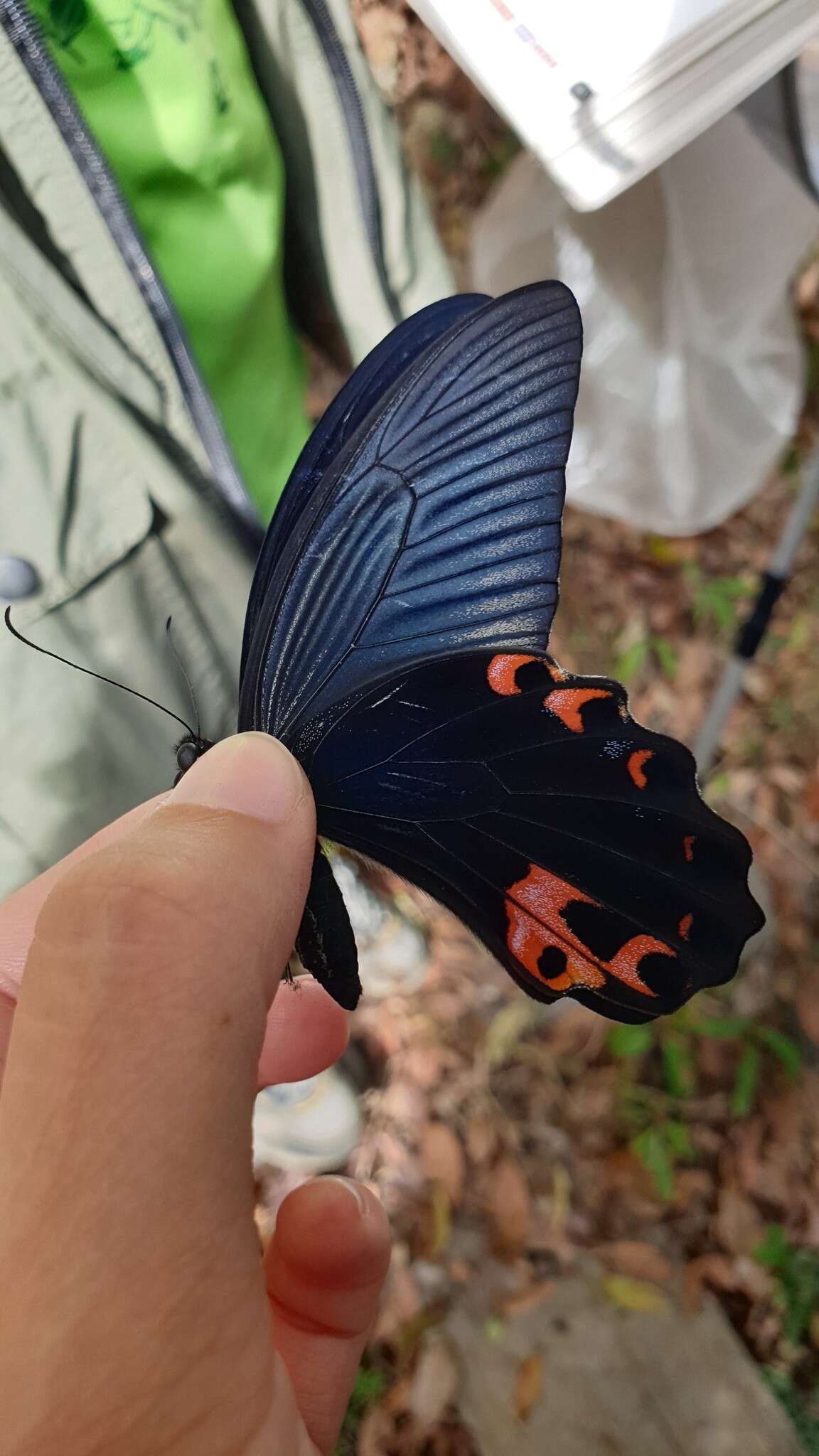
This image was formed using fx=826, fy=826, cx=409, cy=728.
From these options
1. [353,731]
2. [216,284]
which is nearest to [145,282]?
[216,284]

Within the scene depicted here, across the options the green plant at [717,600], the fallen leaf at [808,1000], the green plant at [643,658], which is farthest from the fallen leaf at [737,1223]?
the green plant at [717,600]

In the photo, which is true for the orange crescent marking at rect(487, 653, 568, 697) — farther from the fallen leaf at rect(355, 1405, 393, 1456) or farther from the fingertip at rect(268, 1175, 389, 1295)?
the fallen leaf at rect(355, 1405, 393, 1456)

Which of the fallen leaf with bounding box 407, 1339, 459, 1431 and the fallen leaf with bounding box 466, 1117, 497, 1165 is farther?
the fallen leaf with bounding box 466, 1117, 497, 1165

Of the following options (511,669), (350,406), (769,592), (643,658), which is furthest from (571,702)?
(643,658)

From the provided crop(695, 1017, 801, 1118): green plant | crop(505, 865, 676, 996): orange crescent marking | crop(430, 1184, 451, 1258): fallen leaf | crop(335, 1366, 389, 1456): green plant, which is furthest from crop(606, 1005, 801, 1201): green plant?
crop(505, 865, 676, 996): orange crescent marking

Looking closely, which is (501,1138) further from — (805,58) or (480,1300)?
(805,58)

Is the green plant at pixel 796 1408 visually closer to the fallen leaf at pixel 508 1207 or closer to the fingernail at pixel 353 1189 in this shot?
the fallen leaf at pixel 508 1207

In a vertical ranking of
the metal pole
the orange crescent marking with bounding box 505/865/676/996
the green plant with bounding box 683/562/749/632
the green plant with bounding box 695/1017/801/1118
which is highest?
the orange crescent marking with bounding box 505/865/676/996

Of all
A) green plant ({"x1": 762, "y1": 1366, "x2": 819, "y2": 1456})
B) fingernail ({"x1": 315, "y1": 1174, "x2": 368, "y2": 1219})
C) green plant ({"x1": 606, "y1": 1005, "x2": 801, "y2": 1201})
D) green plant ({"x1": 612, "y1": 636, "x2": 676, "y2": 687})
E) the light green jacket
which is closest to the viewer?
fingernail ({"x1": 315, "y1": 1174, "x2": 368, "y2": 1219})
